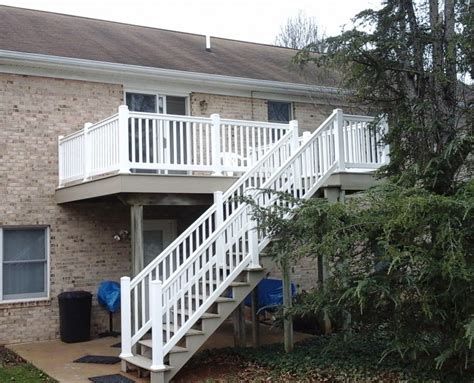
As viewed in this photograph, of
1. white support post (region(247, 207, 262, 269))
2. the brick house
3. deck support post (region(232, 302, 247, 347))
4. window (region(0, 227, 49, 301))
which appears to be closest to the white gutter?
the brick house

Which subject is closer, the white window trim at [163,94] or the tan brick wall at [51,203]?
the tan brick wall at [51,203]

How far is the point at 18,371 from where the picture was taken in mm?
9164

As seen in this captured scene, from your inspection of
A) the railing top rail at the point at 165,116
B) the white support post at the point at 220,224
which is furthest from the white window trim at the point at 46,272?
the white support post at the point at 220,224

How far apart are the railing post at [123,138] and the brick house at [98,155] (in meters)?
0.02

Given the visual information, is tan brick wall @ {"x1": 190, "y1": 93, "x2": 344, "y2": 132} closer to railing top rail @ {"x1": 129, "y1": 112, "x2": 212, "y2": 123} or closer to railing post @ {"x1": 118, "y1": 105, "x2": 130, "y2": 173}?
railing top rail @ {"x1": 129, "y1": 112, "x2": 212, "y2": 123}

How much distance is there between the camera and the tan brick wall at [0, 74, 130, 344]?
1182 centimetres

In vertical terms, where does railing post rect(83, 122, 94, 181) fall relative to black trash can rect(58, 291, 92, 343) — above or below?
above

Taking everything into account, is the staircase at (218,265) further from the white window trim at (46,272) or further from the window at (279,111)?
the window at (279,111)

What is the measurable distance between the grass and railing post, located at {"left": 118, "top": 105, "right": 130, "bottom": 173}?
3340 millimetres

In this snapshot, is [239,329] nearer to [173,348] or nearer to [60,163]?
[173,348]

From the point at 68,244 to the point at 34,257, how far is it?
69 centimetres

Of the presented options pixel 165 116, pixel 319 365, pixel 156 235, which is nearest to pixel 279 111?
pixel 156 235

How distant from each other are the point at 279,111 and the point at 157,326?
8600 millimetres

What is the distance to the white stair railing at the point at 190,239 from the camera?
29.0 ft
